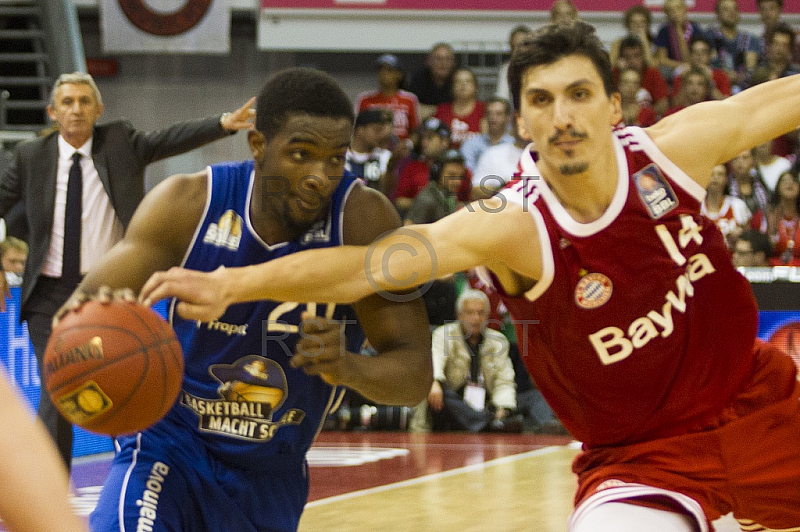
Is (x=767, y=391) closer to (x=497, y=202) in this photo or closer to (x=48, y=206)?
(x=497, y=202)

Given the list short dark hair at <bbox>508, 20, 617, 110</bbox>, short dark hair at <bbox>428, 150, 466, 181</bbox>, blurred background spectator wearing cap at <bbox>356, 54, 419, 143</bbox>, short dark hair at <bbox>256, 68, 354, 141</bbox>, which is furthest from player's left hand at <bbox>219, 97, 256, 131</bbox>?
blurred background spectator wearing cap at <bbox>356, 54, 419, 143</bbox>

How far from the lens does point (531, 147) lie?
3420 mm

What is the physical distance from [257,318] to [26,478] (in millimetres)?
2071

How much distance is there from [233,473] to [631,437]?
49.2 inches

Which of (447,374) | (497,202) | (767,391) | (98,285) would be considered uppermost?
(497,202)

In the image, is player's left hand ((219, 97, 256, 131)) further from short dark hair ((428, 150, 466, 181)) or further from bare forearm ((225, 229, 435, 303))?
short dark hair ((428, 150, 466, 181))

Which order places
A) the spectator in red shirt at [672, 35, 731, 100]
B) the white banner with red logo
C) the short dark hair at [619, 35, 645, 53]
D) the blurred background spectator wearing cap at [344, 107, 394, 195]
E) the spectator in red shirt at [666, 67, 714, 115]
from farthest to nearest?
the white banner with red logo, the short dark hair at [619, 35, 645, 53], the spectator in red shirt at [672, 35, 731, 100], the spectator in red shirt at [666, 67, 714, 115], the blurred background spectator wearing cap at [344, 107, 394, 195]

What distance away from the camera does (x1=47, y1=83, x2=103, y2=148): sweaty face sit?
6.28 metres

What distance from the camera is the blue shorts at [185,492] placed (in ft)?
10.2

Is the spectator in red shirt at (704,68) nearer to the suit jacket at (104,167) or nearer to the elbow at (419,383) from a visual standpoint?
the suit jacket at (104,167)

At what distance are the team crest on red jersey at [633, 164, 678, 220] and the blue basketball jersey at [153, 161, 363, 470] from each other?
3.01 ft

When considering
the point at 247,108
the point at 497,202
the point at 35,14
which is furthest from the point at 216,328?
the point at 35,14

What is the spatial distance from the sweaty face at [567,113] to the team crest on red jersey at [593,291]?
33 centimetres

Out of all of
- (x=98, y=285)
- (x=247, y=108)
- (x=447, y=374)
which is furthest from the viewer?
(x=447, y=374)
